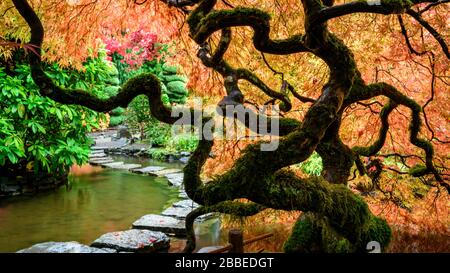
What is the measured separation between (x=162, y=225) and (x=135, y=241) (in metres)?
0.91

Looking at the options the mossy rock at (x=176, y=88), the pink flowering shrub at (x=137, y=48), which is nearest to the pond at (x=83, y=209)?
the pink flowering shrub at (x=137, y=48)

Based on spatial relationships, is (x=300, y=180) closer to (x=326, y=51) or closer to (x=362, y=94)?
(x=326, y=51)

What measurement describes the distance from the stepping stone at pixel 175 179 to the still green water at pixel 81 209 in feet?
0.59

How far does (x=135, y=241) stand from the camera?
16.8ft

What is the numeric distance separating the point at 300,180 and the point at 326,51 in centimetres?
73

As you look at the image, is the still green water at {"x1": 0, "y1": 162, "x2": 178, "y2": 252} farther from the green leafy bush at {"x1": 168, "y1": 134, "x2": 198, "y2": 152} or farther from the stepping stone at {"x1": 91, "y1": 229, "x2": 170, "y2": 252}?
the green leafy bush at {"x1": 168, "y1": 134, "x2": 198, "y2": 152}

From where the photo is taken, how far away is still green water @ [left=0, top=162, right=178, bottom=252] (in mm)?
5762

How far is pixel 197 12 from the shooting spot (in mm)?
2406

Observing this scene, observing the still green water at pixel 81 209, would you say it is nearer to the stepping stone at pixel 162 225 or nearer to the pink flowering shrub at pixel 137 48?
the stepping stone at pixel 162 225

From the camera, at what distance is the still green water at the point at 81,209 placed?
5762 millimetres
